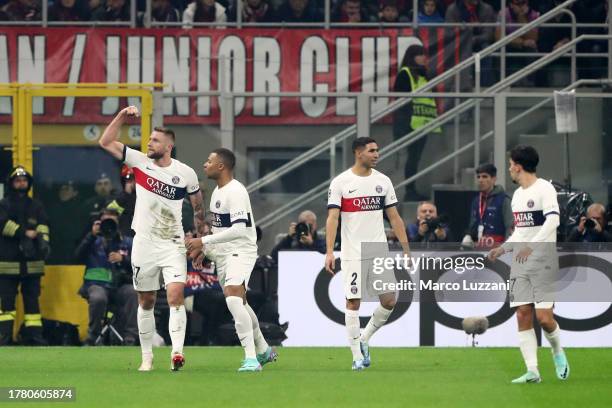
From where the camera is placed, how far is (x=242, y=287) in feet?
51.4

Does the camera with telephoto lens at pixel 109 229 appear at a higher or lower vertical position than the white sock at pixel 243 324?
higher

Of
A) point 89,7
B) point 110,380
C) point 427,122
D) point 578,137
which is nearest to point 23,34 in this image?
point 89,7

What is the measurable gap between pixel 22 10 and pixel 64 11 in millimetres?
644

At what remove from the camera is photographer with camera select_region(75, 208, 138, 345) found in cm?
2081

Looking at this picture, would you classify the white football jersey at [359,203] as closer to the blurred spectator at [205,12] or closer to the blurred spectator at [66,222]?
the blurred spectator at [66,222]

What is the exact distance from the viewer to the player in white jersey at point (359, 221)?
1588 cm

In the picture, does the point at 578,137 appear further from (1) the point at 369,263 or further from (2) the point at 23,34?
(2) the point at 23,34

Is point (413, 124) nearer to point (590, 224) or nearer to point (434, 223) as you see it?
point (434, 223)

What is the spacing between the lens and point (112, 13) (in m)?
24.0

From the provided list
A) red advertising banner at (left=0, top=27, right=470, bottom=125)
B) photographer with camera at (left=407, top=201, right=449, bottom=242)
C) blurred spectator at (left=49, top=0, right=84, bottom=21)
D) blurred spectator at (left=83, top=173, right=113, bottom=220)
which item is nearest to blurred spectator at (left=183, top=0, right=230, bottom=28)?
red advertising banner at (left=0, top=27, right=470, bottom=125)

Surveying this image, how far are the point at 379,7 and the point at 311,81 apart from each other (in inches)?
91.0

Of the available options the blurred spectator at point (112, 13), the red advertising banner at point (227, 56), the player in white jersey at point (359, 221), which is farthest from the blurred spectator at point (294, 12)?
the player in white jersey at point (359, 221)

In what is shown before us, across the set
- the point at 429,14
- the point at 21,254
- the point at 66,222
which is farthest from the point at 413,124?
the point at 21,254

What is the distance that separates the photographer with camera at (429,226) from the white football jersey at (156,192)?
5.38m
